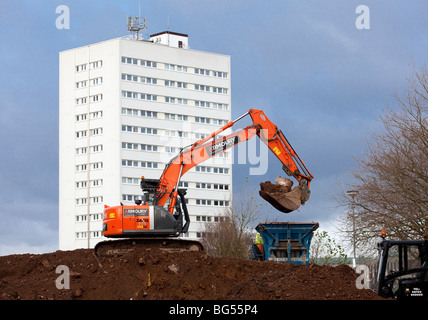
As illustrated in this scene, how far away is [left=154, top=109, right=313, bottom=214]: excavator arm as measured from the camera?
95.8 ft

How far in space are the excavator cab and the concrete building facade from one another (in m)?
98.4

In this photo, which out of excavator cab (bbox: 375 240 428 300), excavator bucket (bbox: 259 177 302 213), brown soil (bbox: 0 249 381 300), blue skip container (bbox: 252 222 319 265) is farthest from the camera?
blue skip container (bbox: 252 222 319 265)

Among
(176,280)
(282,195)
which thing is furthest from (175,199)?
(176,280)

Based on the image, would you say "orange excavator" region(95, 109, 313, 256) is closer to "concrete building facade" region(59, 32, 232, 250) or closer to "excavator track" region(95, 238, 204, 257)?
"excavator track" region(95, 238, 204, 257)

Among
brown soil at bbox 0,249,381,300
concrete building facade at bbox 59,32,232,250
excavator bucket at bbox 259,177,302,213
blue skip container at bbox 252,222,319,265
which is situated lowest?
brown soil at bbox 0,249,381,300

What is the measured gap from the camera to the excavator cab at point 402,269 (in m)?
19.7

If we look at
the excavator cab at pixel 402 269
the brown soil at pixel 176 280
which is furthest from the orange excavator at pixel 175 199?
the excavator cab at pixel 402 269

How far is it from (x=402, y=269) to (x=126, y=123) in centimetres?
10178

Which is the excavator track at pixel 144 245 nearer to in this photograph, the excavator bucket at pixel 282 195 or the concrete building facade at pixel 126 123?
the excavator bucket at pixel 282 195

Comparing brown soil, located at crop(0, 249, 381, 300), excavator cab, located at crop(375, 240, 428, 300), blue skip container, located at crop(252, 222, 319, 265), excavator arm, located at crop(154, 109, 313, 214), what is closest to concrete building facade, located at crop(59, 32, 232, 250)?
blue skip container, located at crop(252, 222, 319, 265)

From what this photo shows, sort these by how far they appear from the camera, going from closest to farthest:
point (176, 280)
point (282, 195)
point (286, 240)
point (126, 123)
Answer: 1. point (176, 280)
2. point (282, 195)
3. point (286, 240)
4. point (126, 123)

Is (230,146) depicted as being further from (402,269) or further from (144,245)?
(402,269)

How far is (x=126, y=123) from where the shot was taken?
11969cm
